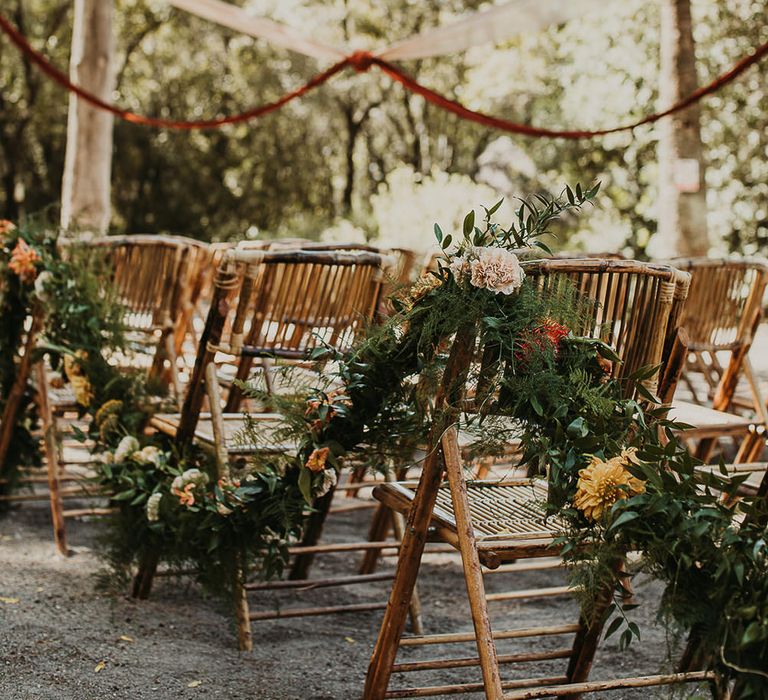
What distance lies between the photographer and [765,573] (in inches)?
68.3

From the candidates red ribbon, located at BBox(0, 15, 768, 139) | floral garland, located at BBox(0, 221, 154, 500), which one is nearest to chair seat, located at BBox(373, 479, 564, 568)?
floral garland, located at BBox(0, 221, 154, 500)

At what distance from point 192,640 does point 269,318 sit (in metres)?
0.95

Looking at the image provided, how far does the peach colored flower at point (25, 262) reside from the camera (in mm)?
3594

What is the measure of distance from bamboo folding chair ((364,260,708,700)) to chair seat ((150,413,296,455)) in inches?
17.9

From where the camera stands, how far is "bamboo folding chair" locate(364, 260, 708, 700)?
7.11ft

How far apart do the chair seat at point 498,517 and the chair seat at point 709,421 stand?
26.7 inches

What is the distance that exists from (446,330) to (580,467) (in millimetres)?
385

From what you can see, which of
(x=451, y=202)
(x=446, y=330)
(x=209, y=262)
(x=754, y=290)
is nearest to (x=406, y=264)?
(x=209, y=262)

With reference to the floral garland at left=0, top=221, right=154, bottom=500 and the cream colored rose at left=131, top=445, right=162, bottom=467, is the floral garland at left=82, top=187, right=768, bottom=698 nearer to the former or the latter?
the cream colored rose at left=131, top=445, right=162, bottom=467

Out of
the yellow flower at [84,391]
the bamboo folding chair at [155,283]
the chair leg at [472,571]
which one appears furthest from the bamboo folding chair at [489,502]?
the bamboo folding chair at [155,283]

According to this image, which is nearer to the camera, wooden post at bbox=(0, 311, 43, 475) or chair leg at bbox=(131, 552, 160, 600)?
chair leg at bbox=(131, 552, 160, 600)

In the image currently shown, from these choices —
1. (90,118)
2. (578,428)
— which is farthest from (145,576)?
(90,118)

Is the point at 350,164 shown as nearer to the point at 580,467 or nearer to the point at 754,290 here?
the point at 754,290

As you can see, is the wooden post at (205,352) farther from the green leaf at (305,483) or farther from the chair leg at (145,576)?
the green leaf at (305,483)
